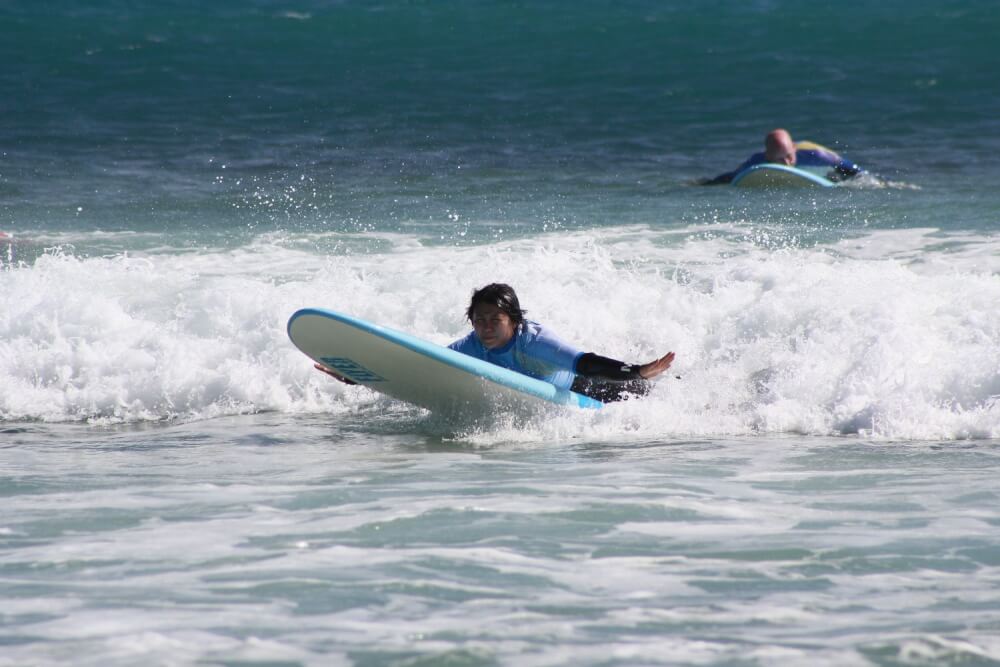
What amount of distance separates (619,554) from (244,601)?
47.9 inches

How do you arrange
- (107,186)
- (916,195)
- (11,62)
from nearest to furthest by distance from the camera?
(916,195) < (107,186) < (11,62)

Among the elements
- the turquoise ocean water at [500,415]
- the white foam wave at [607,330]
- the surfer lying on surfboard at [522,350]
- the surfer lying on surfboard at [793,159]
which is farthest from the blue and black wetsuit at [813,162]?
the surfer lying on surfboard at [522,350]

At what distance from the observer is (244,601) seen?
13.0 feet

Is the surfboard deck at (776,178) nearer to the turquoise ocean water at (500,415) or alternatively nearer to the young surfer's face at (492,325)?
the turquoise ocean water at (500,415)

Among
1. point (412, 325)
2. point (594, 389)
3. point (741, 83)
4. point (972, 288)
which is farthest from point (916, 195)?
point (741, 83)

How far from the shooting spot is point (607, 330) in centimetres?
903

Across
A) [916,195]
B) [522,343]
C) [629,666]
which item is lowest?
[629,666]

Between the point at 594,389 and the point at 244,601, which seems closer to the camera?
the point at 244,601

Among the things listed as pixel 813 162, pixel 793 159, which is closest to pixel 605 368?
pixel 793 159

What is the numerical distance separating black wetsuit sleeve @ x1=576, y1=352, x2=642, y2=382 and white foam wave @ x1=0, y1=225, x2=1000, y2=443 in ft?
1.04

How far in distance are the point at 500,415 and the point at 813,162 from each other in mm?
9576

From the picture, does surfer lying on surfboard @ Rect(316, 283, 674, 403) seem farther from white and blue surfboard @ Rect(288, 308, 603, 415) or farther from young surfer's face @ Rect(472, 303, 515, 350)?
white and blue surfboard @ Rect(288, 308, 603, 415)

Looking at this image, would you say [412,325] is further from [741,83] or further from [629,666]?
[741,83]

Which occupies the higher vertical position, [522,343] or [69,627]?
[522,343]
